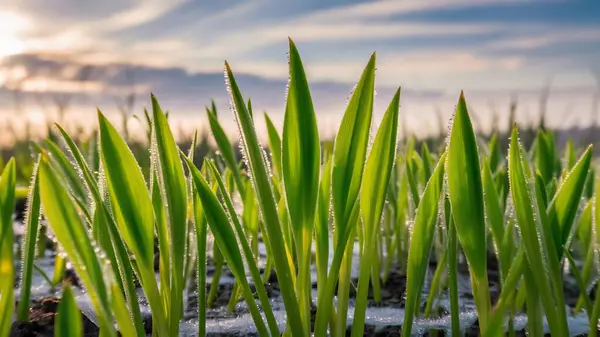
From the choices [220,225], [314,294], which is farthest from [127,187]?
[314,294]

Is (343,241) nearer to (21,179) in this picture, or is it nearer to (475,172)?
(475,172)

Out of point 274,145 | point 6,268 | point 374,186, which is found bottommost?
point 6,268

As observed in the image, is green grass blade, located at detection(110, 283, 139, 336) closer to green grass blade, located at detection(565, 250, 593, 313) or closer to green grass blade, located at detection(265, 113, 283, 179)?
green grass blade, located at detection(265, 113, 283, 179)

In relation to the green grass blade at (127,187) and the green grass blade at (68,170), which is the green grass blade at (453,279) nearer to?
the green grass blade at (127,187)

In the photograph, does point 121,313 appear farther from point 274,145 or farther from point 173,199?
point 274,145

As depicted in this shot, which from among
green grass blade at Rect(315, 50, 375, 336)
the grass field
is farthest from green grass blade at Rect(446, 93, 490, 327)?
green grass blade at Rect(315, 50, 375, 336)

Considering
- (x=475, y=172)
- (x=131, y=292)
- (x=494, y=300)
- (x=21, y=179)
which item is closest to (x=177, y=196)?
(x=131, y=292)
